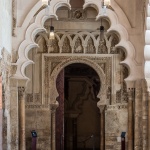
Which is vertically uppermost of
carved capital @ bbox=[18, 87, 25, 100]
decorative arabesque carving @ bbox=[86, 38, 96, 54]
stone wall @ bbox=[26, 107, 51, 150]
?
decorative arabesque carving @ bbox=[86, 38, 96, 54]

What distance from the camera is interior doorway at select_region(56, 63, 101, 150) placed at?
476 inches

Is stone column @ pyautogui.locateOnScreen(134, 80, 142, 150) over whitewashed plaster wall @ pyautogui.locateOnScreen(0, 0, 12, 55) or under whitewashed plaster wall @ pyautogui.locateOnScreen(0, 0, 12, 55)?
under

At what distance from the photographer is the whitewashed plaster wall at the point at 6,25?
20.9 ft

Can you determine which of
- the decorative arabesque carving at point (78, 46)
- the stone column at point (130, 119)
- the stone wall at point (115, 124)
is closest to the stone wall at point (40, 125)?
the stone wall at point (115, 124)

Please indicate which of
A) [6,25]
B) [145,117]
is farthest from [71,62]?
[6,25]

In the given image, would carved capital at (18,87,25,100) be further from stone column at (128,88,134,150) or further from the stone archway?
stone column at (128,88,134,150)

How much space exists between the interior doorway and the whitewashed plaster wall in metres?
4.96

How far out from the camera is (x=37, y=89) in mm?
8961

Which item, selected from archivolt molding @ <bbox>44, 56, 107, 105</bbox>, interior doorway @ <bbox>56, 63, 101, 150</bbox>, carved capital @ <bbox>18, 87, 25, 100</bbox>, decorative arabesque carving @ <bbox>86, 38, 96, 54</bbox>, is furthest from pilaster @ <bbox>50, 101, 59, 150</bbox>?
interior doorway @ <bbox>56, 63, 101, 150</bbox>

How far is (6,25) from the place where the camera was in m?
6.79

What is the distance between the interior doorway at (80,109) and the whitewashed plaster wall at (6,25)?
496 centimetres

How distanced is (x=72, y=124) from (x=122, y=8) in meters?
5.07

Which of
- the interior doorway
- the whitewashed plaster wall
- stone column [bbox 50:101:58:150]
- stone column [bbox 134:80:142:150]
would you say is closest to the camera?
the whitewashed plaster wall

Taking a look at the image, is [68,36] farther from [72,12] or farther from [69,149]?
[69,149]
